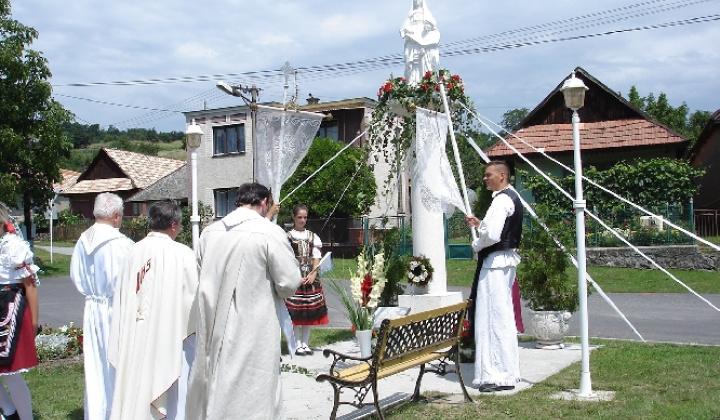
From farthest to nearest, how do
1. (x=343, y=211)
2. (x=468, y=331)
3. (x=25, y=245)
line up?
(x=343, y=211) < (x=468, y=331) < (x=25, y=245)

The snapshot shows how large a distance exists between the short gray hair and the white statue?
4358 millimetres

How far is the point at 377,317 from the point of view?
30.7 ft

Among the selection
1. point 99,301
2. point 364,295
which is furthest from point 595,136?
point 99,301

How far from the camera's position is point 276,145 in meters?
8.52

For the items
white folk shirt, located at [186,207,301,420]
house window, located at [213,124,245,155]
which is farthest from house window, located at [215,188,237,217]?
white folk shirt, located at [186,207,301,420]

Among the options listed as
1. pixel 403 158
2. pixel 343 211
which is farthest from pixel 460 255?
pixel 403 158

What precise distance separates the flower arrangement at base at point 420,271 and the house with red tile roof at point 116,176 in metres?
41.1

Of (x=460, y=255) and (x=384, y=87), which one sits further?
(x=460, y=255)

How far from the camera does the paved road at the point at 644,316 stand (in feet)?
35.0

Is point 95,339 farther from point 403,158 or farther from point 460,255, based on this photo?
point 460,255

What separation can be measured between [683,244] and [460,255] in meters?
6.93

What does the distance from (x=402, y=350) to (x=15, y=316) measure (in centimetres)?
305

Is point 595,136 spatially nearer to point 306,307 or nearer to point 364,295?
point 306,307

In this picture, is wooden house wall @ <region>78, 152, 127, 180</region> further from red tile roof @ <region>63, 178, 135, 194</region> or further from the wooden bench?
the wooden bench
